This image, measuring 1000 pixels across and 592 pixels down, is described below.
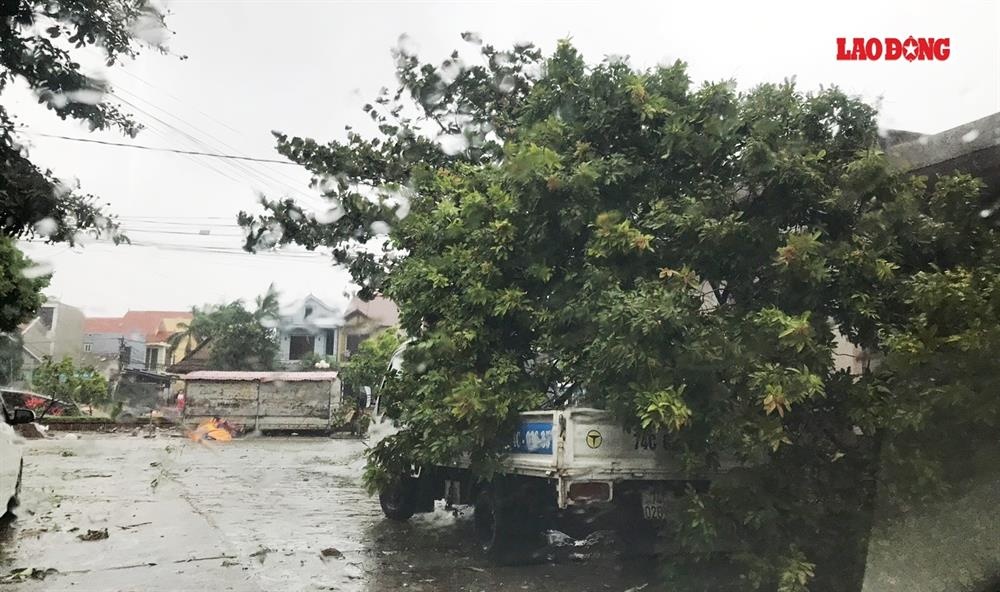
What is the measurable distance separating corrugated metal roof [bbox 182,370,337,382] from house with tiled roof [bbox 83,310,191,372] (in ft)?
3.28

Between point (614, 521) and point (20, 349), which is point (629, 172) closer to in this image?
point (614, 521)

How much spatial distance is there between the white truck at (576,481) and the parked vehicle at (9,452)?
4731 mm

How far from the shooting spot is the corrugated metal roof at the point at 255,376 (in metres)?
24.2

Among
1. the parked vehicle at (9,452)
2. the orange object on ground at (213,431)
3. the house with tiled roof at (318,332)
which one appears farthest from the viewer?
the orange object on ground at (213,431)

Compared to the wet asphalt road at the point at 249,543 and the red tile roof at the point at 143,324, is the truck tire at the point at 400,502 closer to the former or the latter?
the wet asphalt road at the point at 249,543

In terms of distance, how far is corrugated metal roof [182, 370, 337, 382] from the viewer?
24.2m

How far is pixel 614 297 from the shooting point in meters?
5.64

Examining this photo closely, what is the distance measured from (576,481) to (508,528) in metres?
1.34

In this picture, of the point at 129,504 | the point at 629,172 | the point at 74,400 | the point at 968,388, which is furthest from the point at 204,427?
the point at 968,388

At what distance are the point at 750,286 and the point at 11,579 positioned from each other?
20.2ft

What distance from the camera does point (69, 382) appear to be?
2342 centimetres

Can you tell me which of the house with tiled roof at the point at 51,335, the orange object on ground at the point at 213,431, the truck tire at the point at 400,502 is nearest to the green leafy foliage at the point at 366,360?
the orange object on ground at the point at 213,431

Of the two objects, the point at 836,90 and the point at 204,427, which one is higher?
the point at 836,90

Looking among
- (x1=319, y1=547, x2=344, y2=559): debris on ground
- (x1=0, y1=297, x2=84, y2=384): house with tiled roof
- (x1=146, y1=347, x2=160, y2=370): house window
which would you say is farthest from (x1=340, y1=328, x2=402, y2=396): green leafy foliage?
(x1=319, y1=547, x2=344, y2=559): debris on ground
